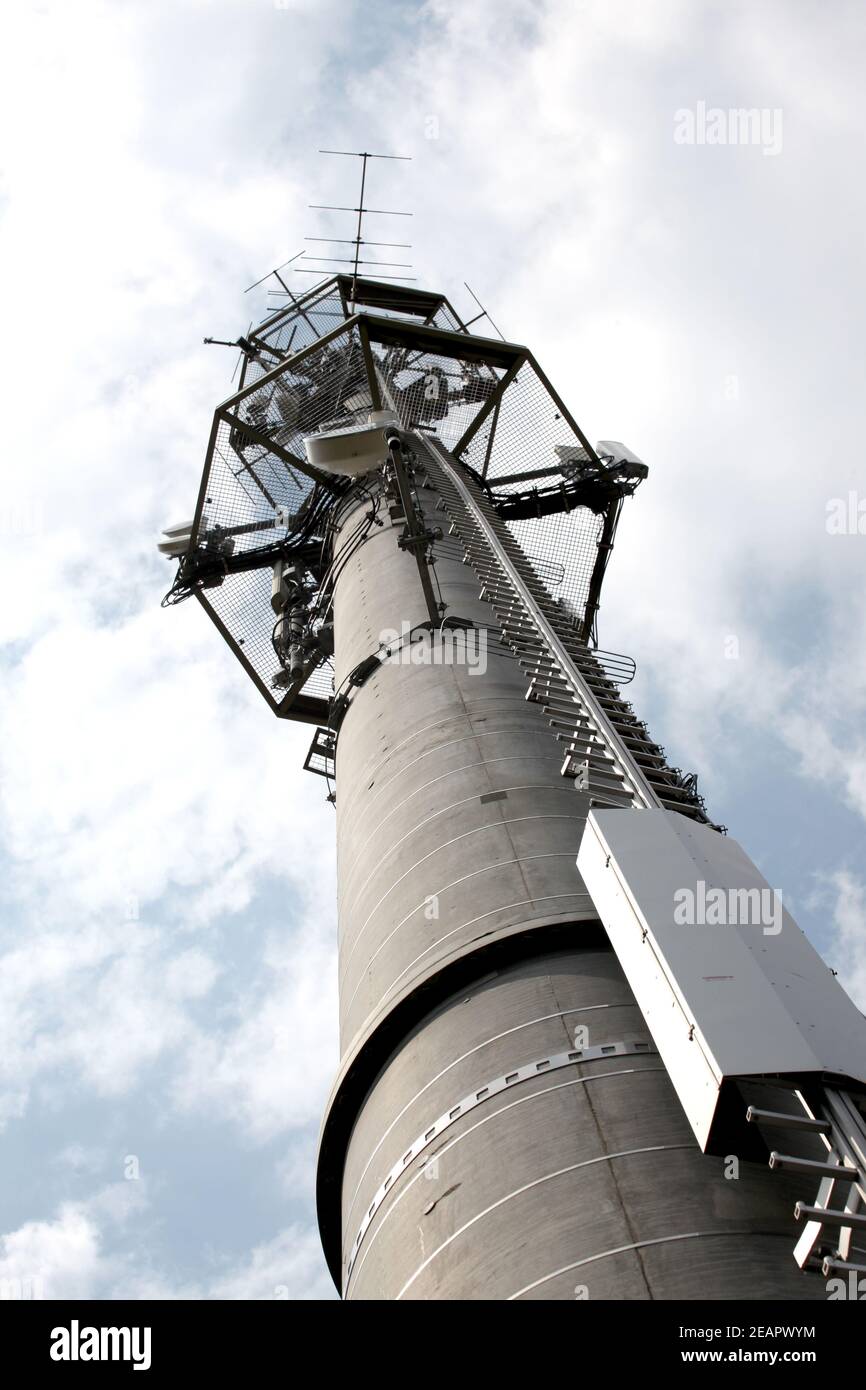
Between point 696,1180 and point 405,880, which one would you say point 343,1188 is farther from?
point 696,1180

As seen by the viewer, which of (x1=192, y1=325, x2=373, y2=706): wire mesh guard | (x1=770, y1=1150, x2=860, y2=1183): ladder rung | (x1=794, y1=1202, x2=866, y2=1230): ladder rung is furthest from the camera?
(x1=192, y1=325, x2=373, y2=706): wire mesh guard

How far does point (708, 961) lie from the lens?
7828 millimetres

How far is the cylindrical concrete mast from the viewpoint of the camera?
7.26 metres

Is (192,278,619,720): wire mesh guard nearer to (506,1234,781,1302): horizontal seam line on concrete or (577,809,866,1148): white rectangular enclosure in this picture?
(577,809,866,1148): white rectangular enclosure

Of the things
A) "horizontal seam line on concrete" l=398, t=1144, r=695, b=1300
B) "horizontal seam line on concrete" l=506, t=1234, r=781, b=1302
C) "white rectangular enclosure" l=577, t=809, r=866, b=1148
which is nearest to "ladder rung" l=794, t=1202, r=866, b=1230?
"horizontal seam line on concrete" l=506, t=1234, r=781, b=1302

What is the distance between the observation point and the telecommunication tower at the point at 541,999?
23.4 ft

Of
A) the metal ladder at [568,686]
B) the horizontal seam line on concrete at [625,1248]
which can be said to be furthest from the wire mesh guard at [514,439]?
the horizontal seam line on concrete at [625,1248]

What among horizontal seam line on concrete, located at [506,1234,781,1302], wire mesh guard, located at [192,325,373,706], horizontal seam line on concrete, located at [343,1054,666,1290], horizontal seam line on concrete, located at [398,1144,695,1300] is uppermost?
wire mesh guard, located at [192,325,373,706]

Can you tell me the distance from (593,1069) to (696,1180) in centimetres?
113

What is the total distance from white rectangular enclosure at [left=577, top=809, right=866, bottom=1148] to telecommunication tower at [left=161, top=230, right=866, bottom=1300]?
0.02m


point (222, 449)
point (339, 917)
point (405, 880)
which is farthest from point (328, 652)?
point (405, 880)

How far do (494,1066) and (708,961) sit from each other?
1914 mm

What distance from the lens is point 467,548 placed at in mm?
18703

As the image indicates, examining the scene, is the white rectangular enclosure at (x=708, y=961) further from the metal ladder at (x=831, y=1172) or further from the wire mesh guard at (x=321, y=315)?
the wire mesh guard at (x=321, y=315)
